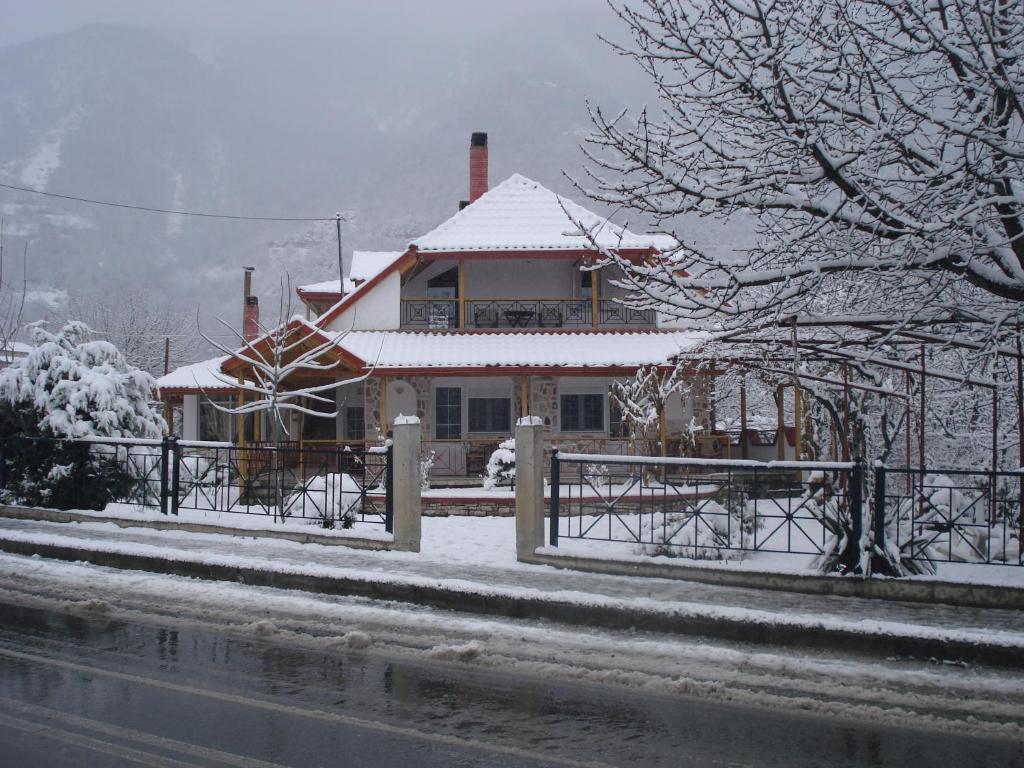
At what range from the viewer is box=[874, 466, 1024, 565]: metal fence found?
8.87 metres

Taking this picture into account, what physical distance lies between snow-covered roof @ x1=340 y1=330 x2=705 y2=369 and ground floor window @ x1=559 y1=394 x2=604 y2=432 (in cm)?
155

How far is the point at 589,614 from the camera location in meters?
8.07

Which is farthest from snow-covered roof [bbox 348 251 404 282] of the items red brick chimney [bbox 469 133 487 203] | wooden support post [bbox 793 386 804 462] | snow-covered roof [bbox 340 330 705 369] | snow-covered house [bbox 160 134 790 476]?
wooden support post [bbox 793 386 804 462]

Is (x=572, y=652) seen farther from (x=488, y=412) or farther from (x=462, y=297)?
(x=462, y=297)

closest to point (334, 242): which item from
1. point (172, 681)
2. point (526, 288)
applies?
point (526, 288)

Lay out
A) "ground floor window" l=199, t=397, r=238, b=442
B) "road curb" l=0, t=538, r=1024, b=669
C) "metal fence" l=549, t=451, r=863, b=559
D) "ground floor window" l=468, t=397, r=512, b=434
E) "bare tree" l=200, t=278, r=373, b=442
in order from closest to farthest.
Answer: "road curb" l=0, t=538, r=1024, b=669 < "metal fence" l=549, t=451, r=863, b=559 < "bare tree" l=200, t=278, r=373, b=442 < "ground floor window" l=468, t=397, r=512, b=434 < "ground floor window" l=199, t=397, r=238, b=442

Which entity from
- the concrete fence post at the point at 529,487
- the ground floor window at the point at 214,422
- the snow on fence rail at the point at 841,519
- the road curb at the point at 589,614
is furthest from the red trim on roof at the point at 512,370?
the road curb at the point at 589,614

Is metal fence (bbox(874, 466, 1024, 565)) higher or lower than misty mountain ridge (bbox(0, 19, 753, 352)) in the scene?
lower

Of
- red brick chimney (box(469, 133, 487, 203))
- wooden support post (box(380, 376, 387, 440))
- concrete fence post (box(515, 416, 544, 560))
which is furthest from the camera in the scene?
red brick chimney (box(469, 133, 487, 203))

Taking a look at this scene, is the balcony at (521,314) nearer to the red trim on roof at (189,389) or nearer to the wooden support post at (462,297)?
the wooden support post at (462,297)

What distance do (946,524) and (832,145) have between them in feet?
13.2

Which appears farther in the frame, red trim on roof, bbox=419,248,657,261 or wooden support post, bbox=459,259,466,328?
wooden support post, bbox=459,259,466,328

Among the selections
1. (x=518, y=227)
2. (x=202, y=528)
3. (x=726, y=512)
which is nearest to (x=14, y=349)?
(x=518, y=227)

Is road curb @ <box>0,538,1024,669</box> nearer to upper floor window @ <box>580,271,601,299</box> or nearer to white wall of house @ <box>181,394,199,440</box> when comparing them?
white wall of house @ <box>181,394,199,440</box>
